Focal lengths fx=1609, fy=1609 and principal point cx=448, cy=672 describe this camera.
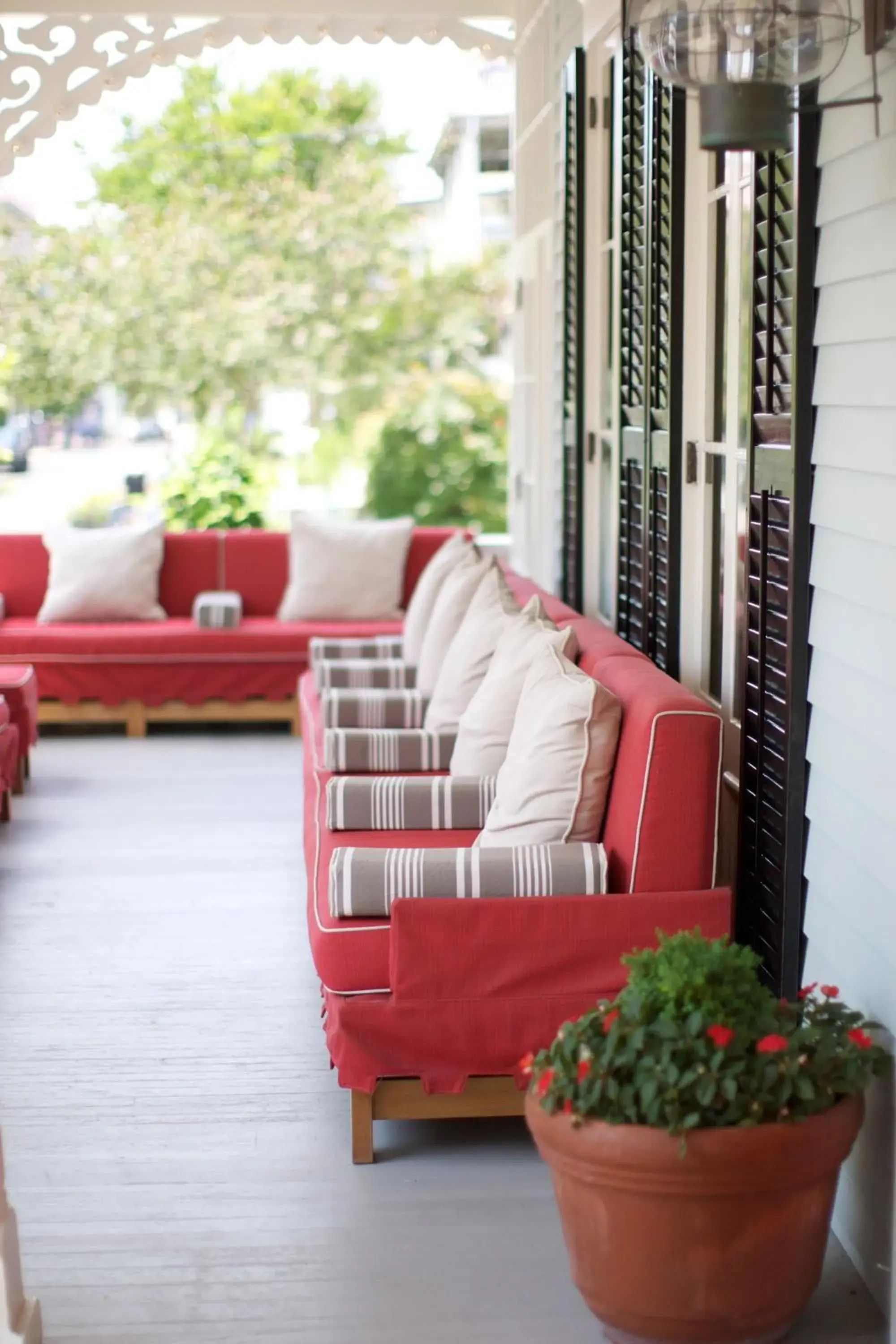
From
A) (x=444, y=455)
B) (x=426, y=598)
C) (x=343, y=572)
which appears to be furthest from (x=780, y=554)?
(x=444, y=455)

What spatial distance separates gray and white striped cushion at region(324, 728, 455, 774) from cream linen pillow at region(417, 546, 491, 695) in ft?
1.76

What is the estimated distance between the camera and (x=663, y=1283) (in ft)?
7.25

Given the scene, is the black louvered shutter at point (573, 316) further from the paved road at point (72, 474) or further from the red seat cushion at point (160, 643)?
the paved road at point (72, 474)

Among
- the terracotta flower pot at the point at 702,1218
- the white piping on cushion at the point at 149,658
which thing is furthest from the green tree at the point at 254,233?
the terracotta flower pot at the point at 702,1218

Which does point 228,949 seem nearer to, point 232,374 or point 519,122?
point 519,122

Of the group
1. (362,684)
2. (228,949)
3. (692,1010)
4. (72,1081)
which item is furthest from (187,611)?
(692,1010)

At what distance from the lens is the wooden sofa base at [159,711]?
711 centimetres

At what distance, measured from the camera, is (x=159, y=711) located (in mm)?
7172

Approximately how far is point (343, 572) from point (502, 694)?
3850 mm

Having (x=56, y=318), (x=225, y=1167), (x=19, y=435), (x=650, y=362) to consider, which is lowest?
(x=225, y=1167)

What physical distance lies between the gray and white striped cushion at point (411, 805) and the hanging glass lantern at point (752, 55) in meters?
1.84

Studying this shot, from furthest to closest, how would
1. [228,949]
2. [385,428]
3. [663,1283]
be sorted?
[385,428]
[228,949]
[663,1283]

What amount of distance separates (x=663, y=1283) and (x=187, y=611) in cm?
576

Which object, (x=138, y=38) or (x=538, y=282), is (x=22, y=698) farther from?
(x=138, y=38)
